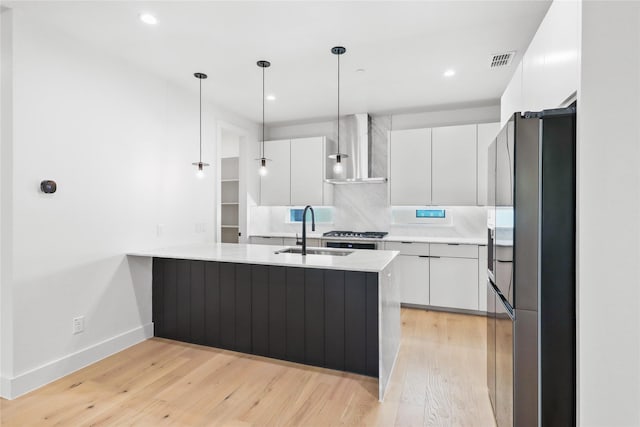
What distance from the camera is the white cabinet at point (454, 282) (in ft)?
13.1

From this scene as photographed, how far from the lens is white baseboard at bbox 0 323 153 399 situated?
2.28 metres

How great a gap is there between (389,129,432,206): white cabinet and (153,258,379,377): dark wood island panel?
2173 millimetres

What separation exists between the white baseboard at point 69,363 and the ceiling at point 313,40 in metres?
2.49

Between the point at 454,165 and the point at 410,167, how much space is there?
54 cm

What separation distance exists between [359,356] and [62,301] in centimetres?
230

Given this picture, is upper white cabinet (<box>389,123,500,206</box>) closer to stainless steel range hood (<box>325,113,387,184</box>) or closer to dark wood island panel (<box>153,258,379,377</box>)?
stainless steel range hood (<box>325,113,387,184</box>)

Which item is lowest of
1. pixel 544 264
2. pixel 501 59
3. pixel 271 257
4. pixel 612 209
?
pixel 271 257

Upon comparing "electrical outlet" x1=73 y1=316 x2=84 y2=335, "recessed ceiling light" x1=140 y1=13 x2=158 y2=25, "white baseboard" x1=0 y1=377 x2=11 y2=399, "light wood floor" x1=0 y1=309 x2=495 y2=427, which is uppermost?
"recessed ceiling light" x1=140 y1=13 x2=158 y2=25

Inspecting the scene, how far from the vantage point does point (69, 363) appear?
260cm

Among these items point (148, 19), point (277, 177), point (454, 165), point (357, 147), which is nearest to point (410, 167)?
point (454, 165)

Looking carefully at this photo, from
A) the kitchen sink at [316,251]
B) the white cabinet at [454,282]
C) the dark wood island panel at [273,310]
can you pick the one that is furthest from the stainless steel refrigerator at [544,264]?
the white cabinet at [454,282]

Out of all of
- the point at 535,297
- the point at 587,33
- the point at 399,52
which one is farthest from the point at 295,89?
the point at 587,33

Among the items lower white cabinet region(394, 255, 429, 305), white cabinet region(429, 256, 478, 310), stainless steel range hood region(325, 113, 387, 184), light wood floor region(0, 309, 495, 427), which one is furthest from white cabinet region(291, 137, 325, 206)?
light wood floor region(0, 309, 495, 427)

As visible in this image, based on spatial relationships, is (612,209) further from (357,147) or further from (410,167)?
(357,147)
